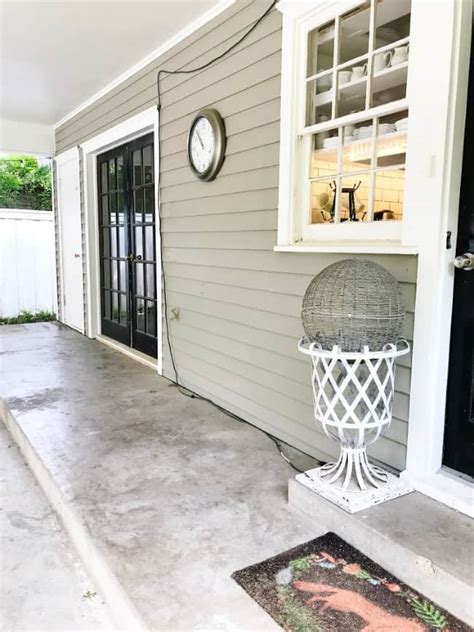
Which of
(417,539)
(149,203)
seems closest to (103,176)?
(149,203)

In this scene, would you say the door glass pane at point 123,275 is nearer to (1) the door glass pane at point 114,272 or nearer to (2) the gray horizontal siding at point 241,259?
(1) the door glass pane at point 114,272

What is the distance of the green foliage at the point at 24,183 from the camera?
11.1 m

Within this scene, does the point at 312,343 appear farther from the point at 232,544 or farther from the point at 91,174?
the point at 91,174

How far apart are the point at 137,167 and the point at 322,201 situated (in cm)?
247

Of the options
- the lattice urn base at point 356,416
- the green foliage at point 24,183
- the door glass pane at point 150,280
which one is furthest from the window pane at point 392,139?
the green foliage at point 24,183

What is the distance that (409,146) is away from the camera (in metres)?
1.99

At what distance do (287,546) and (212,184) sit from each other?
89.5 inches

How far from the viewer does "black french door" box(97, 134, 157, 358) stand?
173 inches

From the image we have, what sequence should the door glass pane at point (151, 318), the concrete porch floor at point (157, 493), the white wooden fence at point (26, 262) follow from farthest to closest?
1. the white wooden fence at point (26, 262)
2. the door glass pane at point (151, 318)
3. the concrete porch floor at point (157, 493)

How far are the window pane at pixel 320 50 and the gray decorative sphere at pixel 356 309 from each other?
1.23 metres

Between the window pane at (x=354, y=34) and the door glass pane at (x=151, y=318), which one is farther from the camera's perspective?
the door glass pane at (x=151, y=318)

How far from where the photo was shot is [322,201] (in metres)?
2.59

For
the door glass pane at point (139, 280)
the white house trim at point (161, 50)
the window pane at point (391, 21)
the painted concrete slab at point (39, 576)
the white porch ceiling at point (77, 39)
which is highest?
the white porch ceiling at point (77, 39)

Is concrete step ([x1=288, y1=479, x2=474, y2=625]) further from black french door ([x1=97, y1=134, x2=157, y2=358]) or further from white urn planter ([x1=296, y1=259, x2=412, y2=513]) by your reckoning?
black french door ([x1=97, y1=134, x2=157, y2=358])
